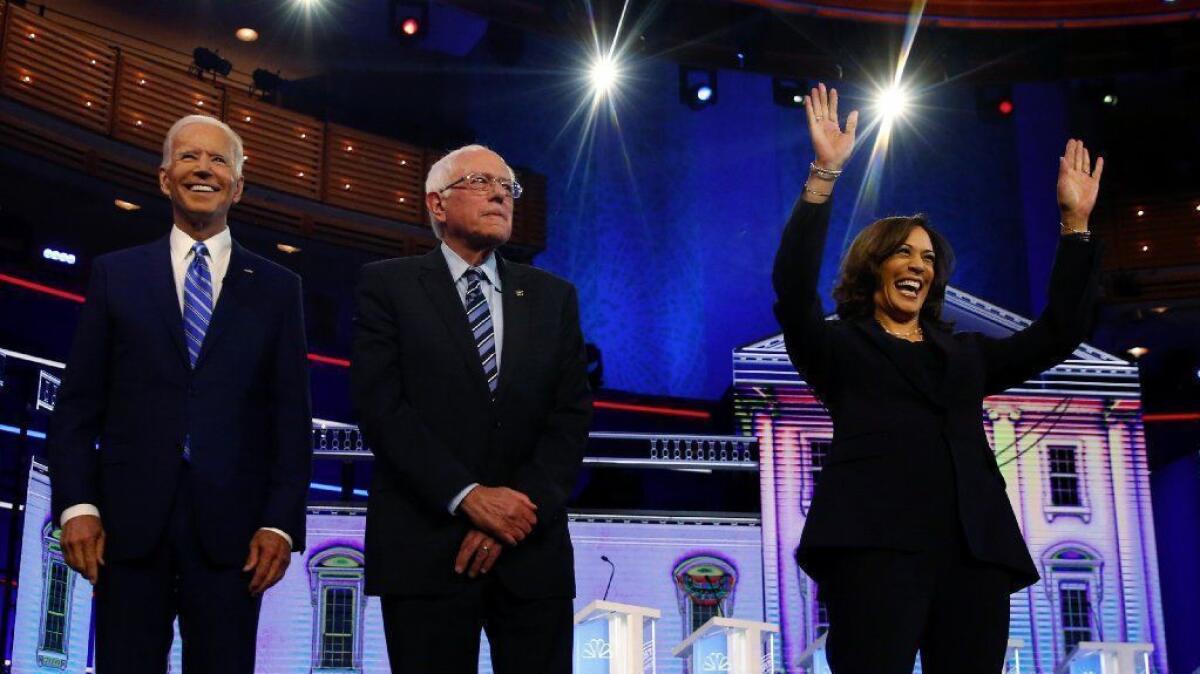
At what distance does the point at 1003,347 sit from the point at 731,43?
36.2 ft

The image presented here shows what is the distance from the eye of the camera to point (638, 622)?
8.70 metres

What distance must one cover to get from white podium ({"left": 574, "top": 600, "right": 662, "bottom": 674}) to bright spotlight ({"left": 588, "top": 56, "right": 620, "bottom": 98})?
29.4 feet

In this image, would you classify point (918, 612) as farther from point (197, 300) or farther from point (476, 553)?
point (197, 300)

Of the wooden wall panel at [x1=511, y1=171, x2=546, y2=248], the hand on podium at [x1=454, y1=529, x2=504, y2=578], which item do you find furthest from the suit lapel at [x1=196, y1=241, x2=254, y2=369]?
the wooden wall panel at [x1=511, y1=171, x2=546, y2=248]

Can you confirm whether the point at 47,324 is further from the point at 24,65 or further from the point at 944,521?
the point at 944,521

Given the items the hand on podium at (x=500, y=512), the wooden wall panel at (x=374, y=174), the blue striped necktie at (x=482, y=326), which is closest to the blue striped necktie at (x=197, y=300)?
the blue striped necktie at (x=482, y=326)

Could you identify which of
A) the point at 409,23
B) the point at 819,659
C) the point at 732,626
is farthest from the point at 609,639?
the point at 409,23

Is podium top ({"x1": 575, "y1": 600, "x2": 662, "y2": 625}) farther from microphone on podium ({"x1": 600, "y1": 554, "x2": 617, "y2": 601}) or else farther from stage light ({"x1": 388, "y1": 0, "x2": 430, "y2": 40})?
stage light ({"x1": 388, "y1": 0, "x2": 430, "y2": 40})

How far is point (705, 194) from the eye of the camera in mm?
16766

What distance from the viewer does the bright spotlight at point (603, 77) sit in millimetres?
16328

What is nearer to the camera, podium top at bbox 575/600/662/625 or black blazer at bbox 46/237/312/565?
black blazer at bbox 46/237/312/565

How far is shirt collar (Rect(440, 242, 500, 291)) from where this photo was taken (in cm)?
346

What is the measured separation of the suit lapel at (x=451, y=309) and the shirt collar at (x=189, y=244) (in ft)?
1.60

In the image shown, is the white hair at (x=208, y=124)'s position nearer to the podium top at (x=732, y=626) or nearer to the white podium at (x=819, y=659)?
the podium top at (x=732, y=626)
